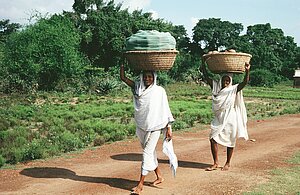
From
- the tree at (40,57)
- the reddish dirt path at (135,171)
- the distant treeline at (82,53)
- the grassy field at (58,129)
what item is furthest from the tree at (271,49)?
the reddish dirt path at (135,171)

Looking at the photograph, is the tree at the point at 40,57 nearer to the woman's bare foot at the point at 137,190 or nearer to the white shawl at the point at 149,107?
the white shawl at the point at 149,107

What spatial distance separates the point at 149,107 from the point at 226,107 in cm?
188

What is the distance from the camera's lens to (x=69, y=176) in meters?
6.55

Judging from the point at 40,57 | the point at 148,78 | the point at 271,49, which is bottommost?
the point at 148,78

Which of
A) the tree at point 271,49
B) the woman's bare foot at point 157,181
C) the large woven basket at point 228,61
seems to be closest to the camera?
A: the woman's bare foot at point 157,181

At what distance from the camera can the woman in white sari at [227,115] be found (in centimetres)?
702

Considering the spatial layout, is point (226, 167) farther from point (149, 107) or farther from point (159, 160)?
point (149, 107)

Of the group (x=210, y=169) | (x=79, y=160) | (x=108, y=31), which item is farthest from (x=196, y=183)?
(x=108, y=31)

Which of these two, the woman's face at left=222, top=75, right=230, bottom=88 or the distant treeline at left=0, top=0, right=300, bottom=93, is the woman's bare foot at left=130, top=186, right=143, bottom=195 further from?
the distant treeline at left=0, top=0, right=300, bottom=93

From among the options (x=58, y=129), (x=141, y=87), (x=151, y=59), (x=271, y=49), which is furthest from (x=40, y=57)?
(x=271, y=49)

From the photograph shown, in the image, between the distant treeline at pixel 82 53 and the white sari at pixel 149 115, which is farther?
the distant treeline at pixel 82 53

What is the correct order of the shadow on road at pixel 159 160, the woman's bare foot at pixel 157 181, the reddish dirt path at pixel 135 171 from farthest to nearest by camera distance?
the shadow on road at pixel 159 160 → the woman's bare foot at pixel 157 181 → the reddish dirt path at pixel 135 171

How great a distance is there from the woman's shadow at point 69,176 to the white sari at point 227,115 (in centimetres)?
185

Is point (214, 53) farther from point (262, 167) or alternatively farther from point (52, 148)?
point (52, 148)
